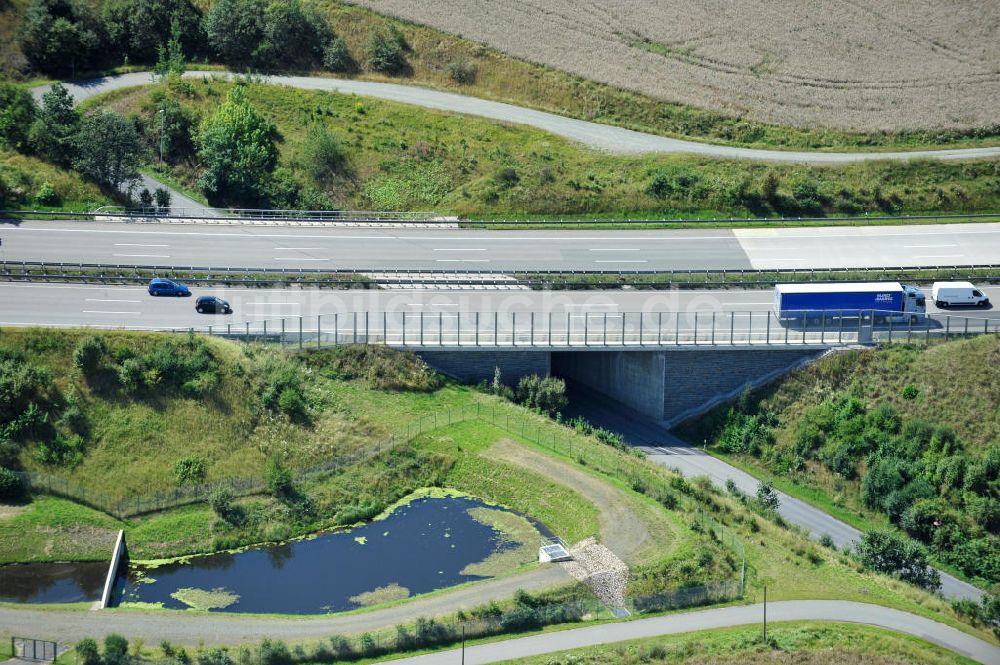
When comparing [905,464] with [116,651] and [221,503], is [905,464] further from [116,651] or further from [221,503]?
[116,651]

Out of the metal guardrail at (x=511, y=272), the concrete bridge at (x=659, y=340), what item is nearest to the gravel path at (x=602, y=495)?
the concrete bridge at (x=659, y=340)

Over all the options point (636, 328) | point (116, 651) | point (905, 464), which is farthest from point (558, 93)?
point (116, 651)

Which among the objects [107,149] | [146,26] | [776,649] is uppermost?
[146,26]

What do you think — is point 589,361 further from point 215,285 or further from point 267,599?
point 267,599

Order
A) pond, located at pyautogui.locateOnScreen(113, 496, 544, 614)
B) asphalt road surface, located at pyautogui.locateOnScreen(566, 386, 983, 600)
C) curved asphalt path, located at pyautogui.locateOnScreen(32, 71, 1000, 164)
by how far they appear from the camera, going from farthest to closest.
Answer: curved asphalt path, located at pyautogui.locateOnScreen(32, 71, 1000, 164) → asphalt road surface, located at pyautogui.locateOnScreen(566, 386, 983, 600) → pond, located at pyautogui.locateOnScreen(113, 496, 544, 614)

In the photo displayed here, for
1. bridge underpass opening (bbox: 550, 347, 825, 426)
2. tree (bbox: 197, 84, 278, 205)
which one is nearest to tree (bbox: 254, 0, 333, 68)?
tree (bbox: 197, 84, 278, 205)

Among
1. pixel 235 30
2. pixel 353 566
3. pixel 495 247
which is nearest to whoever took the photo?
pixel 353 566

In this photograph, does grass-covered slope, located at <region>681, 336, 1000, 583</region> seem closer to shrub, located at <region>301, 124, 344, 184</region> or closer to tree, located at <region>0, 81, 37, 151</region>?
shrub, located at <region>301, 124, 344, 184</region>
